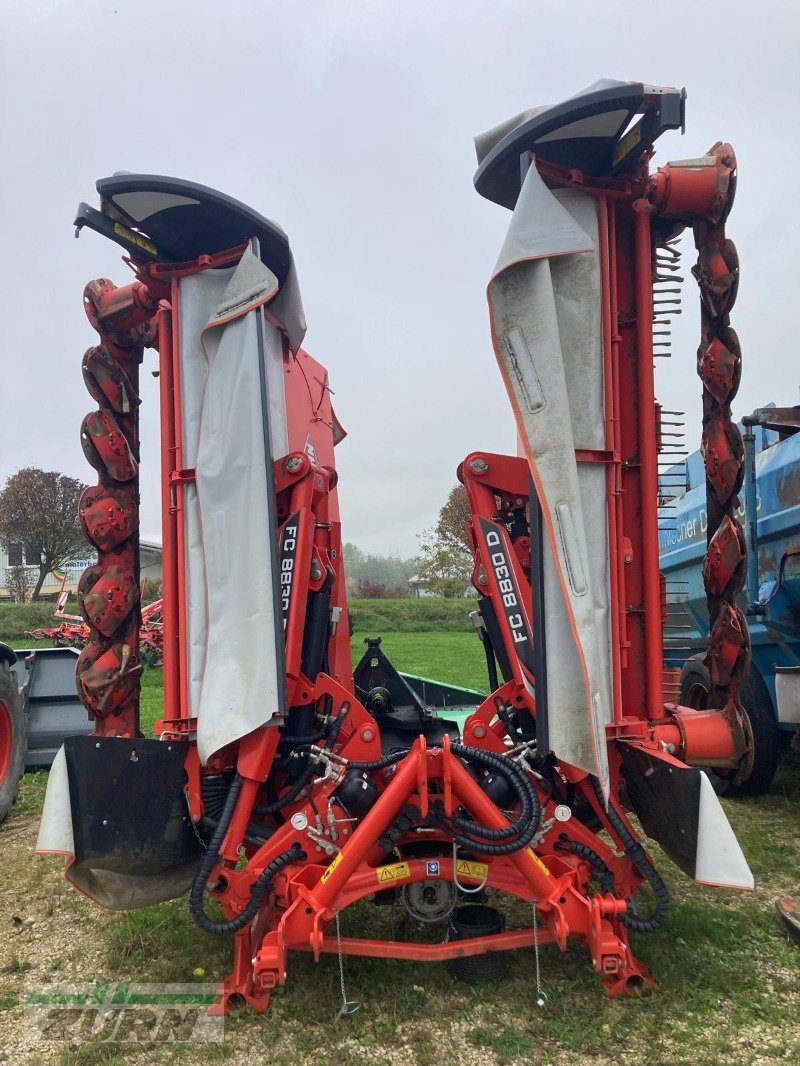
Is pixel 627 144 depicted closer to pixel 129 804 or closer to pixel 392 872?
pixel 392 872

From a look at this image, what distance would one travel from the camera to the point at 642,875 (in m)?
3.18

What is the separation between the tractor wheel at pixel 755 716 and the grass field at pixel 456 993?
146cm

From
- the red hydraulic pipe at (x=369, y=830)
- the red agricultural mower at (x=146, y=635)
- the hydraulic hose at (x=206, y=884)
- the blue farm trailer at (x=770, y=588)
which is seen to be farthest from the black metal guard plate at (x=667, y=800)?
the red agricultural mower at (x=146, y=635)

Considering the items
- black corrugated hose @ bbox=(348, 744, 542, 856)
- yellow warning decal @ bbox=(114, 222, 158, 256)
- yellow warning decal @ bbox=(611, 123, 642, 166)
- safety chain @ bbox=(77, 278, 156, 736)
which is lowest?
black corrugated hose @ bbox=(348, 744, 542, 856)

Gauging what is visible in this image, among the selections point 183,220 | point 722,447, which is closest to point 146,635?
point 183,220

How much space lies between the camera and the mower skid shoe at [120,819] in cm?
311

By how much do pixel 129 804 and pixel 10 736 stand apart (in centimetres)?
333

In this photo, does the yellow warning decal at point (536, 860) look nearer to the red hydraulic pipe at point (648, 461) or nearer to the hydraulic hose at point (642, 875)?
the hydraulic hose at point (642, 875)

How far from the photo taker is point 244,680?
324 cm

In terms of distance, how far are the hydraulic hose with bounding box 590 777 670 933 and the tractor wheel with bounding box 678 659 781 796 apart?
2.77 m

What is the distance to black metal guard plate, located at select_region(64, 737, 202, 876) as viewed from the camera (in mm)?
3137

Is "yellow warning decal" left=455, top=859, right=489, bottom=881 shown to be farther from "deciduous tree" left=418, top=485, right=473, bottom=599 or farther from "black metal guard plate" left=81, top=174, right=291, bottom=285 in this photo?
"deciduous tree" left=418, top=485, right=473, bottom=599

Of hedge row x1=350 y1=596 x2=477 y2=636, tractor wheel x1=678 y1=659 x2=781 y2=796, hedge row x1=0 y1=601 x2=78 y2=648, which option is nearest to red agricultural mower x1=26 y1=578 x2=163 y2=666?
hedge row x1=0 y1=601 x2=78 y2=648

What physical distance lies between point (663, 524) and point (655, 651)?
4.61 m
